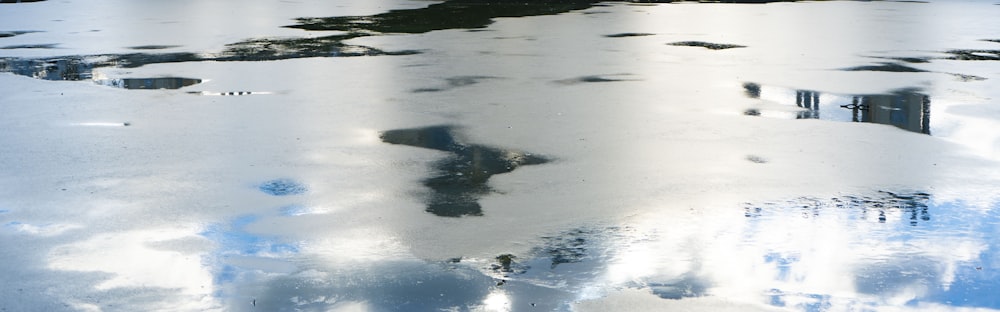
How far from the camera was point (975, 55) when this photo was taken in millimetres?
15070

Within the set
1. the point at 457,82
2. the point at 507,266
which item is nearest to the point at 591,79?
the point at 457,82

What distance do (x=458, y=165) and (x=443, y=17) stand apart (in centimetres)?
1694

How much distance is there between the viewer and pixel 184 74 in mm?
13258

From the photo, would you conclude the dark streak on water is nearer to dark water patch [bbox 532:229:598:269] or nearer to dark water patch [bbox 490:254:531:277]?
dark water patch [bbox 532:229:598:269]

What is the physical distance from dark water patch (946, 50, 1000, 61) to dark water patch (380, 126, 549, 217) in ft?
26.7

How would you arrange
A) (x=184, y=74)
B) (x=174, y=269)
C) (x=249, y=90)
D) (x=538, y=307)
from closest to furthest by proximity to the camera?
(x=538, y=307), (x=174, y=269), (x=249, y=90), (x=184, y=74)

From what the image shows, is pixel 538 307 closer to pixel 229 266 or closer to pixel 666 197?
pixel 229 266

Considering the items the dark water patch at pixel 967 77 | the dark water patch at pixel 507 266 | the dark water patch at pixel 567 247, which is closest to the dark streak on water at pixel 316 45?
the dark water patch at pixel 967 77

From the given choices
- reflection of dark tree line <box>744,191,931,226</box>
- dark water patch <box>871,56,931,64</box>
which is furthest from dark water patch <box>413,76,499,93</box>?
reflection of dark tree line <box>744,191,931,226</box>

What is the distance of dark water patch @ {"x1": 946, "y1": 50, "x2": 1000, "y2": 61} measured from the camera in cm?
1463

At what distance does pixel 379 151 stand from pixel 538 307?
145 inches

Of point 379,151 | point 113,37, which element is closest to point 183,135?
point 379,151

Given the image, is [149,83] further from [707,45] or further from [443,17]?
[443,17]

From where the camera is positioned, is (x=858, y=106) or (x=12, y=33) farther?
(x=12, y=33)
